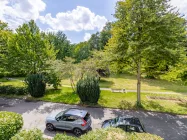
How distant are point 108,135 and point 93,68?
12183 millimetres

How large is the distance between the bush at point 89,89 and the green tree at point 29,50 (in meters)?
7.15

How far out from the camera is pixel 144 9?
12656mm

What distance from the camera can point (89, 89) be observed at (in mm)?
14828

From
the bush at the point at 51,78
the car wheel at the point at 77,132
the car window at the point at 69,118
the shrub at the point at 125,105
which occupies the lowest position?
the car wheel at the point at 77,132

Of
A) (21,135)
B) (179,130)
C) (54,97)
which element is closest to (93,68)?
(54,97)

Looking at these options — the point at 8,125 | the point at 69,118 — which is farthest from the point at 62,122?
the point at 8,125

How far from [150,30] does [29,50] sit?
1387 cm

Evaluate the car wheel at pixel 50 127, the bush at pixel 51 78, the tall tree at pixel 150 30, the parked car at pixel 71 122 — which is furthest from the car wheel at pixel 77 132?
the bush at pixel 51 78

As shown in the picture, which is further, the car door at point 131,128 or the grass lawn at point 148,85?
the grass lawn at point 148,85

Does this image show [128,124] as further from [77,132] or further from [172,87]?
[172,87]

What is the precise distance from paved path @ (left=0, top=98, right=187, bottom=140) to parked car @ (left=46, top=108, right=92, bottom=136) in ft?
1.94

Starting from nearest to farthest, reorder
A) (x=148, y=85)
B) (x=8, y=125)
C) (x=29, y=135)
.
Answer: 1. (x=29, y=135)
2. (x=8, y=125)
3. (x=148, y=85)

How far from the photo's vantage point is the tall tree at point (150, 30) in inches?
501

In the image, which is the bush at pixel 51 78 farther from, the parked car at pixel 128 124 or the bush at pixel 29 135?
the bush at pixel 29 135
